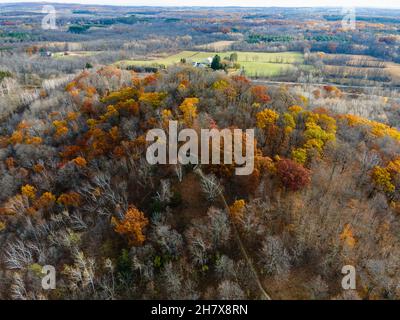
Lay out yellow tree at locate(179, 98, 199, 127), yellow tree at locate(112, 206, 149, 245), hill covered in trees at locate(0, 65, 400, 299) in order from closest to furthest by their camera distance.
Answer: hill covered in trees at locate(0, 65, 400, 299) → yellow tree at locate(112, 206, 149, 245) → yellow tree at locate(179, 98, 199, 127)

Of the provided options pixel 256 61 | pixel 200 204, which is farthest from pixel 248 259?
pixel 256 61

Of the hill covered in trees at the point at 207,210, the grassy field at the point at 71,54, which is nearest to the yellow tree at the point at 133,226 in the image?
the hill covered in trees at the point at 207,210

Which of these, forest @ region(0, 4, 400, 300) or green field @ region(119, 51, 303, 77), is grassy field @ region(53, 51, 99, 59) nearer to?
green field @ region(119, 51, 303, 77)

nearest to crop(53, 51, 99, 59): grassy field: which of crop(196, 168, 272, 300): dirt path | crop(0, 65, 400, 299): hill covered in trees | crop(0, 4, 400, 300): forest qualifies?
crop(0, 4, 400, 300): forest

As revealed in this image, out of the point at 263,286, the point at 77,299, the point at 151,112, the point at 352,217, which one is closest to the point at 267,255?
the point at 263,286

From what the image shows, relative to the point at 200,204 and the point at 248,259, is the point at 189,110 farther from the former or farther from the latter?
the point at 248,259

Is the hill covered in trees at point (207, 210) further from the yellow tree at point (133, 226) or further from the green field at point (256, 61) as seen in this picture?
the green field at point (256, 61)
